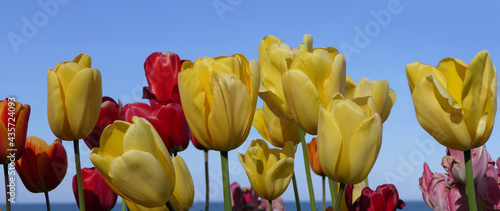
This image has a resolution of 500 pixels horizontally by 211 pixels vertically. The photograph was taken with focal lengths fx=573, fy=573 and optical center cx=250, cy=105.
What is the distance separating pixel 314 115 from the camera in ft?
3.27

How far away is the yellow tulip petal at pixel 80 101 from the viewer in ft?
3.55

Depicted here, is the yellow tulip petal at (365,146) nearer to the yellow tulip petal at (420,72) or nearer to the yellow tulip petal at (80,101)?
the yellow tulip petal at (420,72)

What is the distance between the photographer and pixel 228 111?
0.91m

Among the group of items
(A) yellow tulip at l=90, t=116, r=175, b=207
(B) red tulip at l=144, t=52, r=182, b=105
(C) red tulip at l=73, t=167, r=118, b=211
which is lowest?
(C) red tulip at l=73, t=167, r=118, b=211

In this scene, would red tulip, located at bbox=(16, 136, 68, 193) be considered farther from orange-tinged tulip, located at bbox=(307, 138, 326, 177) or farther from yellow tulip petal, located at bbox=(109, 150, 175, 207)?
orange-tinged tulip, located at bbox=(307, 138, 326, 177)

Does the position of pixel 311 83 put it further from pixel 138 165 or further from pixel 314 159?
pixel 314 159

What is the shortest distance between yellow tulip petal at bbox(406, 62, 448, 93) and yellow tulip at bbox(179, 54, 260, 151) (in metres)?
0.27

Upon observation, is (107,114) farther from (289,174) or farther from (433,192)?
(433,192)

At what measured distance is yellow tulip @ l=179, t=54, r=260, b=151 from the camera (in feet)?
3.00

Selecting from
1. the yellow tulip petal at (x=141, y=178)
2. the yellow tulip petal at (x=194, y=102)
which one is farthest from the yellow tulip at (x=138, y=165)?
the yellow tulip petal at (x=194, y=102)

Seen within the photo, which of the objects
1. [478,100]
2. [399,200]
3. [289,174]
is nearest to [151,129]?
Answer: [289,174]

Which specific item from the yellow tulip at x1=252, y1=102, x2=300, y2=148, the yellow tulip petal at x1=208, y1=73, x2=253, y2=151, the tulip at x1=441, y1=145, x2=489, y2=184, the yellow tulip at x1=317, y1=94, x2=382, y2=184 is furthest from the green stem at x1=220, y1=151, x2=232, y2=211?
the tulip at x1=441, y1=145, x2=489, y2=184

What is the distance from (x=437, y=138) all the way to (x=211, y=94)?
387mm

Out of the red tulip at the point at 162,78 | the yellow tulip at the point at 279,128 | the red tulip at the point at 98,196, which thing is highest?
the red tulip at the point at 162,78
